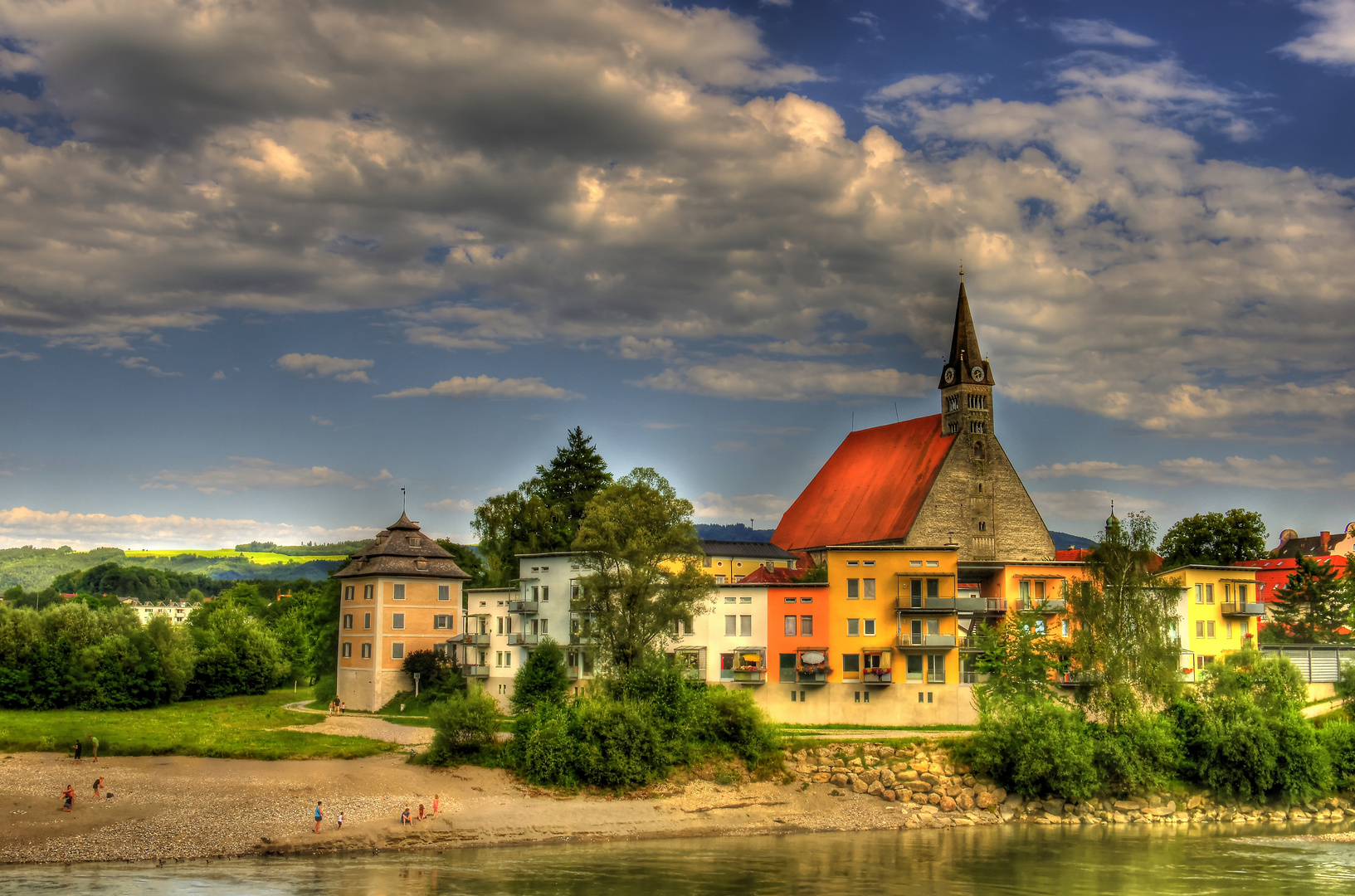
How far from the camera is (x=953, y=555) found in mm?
76125

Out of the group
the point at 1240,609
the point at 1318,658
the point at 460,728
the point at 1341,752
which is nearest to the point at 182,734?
the point at 460,728

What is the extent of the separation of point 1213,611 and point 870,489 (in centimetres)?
3388

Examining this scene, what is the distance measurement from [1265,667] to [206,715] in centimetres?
6528

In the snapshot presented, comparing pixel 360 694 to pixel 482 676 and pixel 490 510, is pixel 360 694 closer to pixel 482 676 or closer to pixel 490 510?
pixel 482 676

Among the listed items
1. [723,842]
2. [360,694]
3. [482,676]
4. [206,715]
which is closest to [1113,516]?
[723,842]

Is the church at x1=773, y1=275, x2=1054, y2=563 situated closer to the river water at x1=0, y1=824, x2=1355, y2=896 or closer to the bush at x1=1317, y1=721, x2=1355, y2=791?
the bush at x1=1317, y1=721, x2=1355, y2=791

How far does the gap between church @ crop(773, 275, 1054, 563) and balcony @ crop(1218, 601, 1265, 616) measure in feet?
55.8

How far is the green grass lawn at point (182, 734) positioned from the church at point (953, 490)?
48.5m

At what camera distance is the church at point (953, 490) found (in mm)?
98875

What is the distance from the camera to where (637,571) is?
68812 millimetres

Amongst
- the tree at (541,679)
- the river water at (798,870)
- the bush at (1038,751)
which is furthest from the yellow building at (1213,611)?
the tree at (541,679)

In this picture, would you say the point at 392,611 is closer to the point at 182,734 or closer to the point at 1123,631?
the point at 182,734

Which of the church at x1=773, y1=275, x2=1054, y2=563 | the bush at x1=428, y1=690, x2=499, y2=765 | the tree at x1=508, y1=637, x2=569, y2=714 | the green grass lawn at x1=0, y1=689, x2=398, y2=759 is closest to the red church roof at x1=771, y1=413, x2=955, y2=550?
the church at x1=773, y1=275, x2=1054, y2=563

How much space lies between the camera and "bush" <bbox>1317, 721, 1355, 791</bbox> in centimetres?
6444
